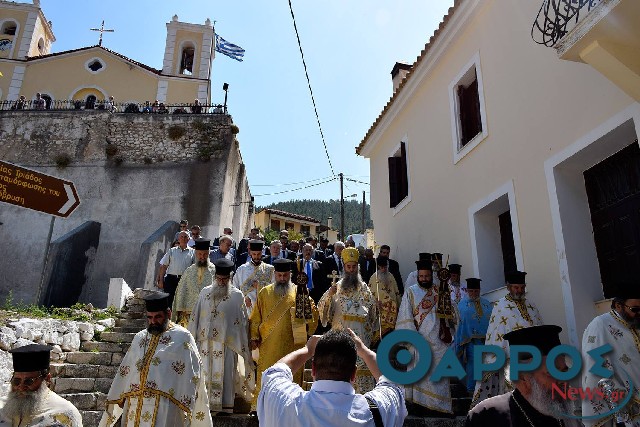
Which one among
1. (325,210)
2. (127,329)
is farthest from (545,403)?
(325,210)

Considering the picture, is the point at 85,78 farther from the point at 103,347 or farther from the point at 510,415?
the point at 510,415

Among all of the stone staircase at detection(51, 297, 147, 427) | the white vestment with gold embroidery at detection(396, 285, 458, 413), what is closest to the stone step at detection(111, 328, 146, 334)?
the stone staircase at detection(51, 297, 147, 427)

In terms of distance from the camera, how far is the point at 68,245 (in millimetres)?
14727

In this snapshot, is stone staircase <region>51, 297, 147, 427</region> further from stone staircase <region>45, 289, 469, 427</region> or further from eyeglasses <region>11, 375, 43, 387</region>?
eyeglasses <region>11, 375, 43, 387</region>

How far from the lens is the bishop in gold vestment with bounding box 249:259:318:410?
20.4ft

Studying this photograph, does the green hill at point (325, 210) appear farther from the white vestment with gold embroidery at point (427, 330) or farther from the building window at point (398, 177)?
the white vestment with gold embroidery at point (427, 330)

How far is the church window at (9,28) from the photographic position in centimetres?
3092

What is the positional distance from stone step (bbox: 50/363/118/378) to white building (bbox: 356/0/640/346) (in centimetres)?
611

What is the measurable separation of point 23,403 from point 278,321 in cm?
322

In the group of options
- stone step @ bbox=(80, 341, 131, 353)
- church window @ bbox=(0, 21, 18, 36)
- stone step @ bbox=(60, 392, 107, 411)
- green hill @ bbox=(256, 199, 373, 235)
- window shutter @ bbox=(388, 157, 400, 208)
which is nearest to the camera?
stone step @ bbox=(60, 392, 107, 411)

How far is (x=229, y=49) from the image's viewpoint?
1089 inches

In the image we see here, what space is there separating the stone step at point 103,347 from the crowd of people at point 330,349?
4.01ft

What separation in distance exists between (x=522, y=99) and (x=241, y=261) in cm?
656

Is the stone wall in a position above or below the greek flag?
below
